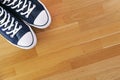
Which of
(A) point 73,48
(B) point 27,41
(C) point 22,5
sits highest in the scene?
(C) point 22,5

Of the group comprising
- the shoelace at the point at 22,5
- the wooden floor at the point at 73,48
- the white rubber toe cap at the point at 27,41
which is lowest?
the wooden floor at the point at 73,48

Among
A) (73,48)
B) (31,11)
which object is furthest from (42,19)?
(73,48)

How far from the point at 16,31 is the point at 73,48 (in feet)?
0.82

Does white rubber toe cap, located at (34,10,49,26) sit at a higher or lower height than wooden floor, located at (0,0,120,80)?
higher

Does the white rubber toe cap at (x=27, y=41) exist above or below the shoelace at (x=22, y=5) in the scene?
below

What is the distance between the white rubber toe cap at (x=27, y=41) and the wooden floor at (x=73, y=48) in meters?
0.04

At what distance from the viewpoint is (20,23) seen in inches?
38.0

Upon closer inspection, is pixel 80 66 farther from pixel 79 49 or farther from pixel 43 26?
pixel 43 26

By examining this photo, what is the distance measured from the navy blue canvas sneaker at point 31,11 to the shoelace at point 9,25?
37 millimetres

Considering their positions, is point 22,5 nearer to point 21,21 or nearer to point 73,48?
point 21,21

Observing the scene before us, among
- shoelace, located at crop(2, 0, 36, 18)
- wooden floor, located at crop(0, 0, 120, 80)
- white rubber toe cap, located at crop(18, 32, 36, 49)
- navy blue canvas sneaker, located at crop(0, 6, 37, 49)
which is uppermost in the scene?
shoelace, located at crop(2, 0, 36, 18)

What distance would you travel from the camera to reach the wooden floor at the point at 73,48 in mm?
993

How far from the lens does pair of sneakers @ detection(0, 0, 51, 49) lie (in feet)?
3.13

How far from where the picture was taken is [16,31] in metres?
0.96
